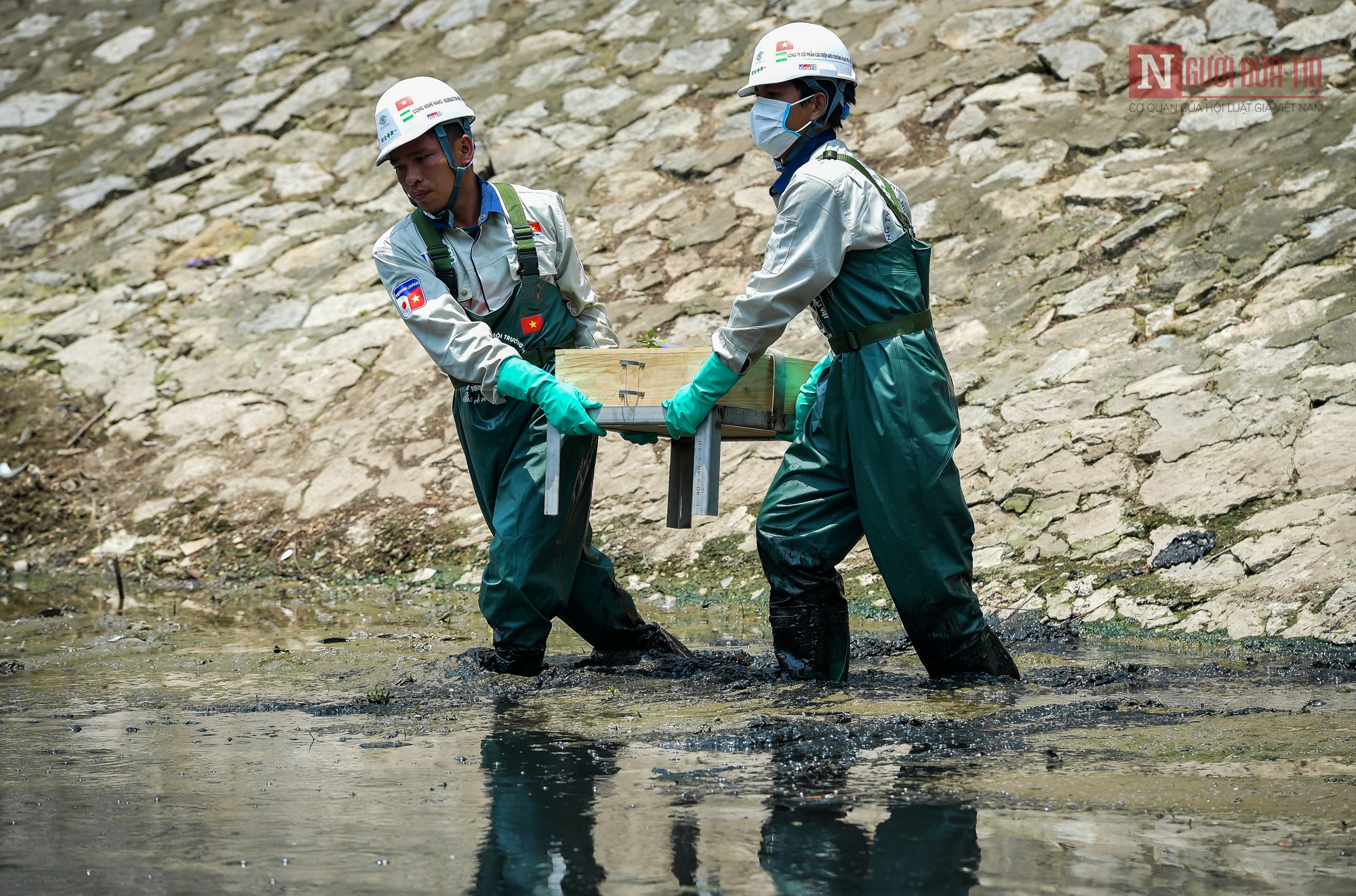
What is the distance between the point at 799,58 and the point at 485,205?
1162mm

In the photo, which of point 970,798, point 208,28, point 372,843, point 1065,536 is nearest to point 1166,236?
point 1065,536

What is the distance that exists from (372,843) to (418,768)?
65 centimetres

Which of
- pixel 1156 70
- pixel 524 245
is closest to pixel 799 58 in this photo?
pixel 524 245

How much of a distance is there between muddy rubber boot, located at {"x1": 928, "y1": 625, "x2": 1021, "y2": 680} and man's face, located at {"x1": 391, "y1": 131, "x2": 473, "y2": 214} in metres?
2.12

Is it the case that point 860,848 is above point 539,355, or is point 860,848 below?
below

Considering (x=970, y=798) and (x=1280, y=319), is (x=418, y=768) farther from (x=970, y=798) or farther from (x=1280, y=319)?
(x=1280, y=319)

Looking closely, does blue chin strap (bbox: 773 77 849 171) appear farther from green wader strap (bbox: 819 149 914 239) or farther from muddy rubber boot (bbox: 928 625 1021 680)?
muddy rubber boot (bbox: 928 625 1021 680)

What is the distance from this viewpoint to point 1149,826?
2807 mm

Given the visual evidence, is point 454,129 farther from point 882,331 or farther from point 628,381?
point 882,331

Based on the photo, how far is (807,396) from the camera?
4504mm

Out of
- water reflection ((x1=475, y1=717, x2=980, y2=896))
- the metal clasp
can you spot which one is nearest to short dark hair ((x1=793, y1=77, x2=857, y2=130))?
the metal clasp

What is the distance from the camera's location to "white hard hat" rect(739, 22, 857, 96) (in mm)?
4219

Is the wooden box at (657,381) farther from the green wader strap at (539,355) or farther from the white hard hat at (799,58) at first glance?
the white hard hat at (799,58)

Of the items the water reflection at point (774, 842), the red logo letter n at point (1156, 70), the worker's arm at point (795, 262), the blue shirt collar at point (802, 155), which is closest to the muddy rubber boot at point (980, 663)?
the water reflection at point (774, 842)
